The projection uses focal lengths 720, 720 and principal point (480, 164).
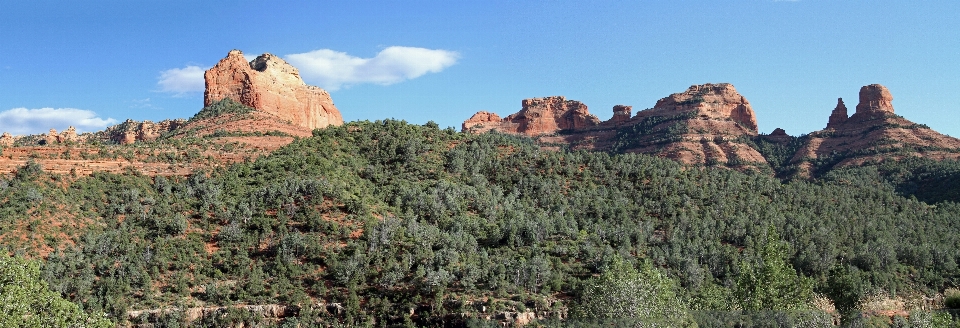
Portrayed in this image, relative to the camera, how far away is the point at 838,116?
178 meters

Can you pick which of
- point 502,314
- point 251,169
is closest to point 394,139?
point 251,169

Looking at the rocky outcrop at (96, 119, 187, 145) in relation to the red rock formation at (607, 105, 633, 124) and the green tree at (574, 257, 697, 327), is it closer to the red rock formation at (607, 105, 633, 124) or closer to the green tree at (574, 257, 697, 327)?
the green tree at (574, 257, 697, 327)

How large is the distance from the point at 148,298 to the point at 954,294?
63146mm

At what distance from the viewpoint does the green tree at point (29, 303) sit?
2441 centimetres

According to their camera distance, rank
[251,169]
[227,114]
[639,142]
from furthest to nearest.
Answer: [639,142], [227,114], [251,169]

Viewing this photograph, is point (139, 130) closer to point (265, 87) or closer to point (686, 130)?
point (265, 87)

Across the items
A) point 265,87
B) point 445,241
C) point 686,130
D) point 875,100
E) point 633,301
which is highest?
point 875,100

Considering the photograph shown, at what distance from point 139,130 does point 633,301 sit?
291ft

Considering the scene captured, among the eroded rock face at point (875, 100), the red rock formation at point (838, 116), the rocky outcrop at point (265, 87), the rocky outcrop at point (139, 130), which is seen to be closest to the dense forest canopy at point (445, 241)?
the rocky outcrop at point (265, 87)

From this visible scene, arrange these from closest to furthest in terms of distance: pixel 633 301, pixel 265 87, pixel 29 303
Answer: pixel 29 303 < pixel 633 301 < pixel 265 87

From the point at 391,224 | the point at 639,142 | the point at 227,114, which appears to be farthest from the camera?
the point at 639,142

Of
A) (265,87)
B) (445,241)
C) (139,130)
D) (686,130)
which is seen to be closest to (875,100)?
(686,130)

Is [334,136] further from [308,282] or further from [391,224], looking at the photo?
[308,282]

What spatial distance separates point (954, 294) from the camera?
6053 centimetres
